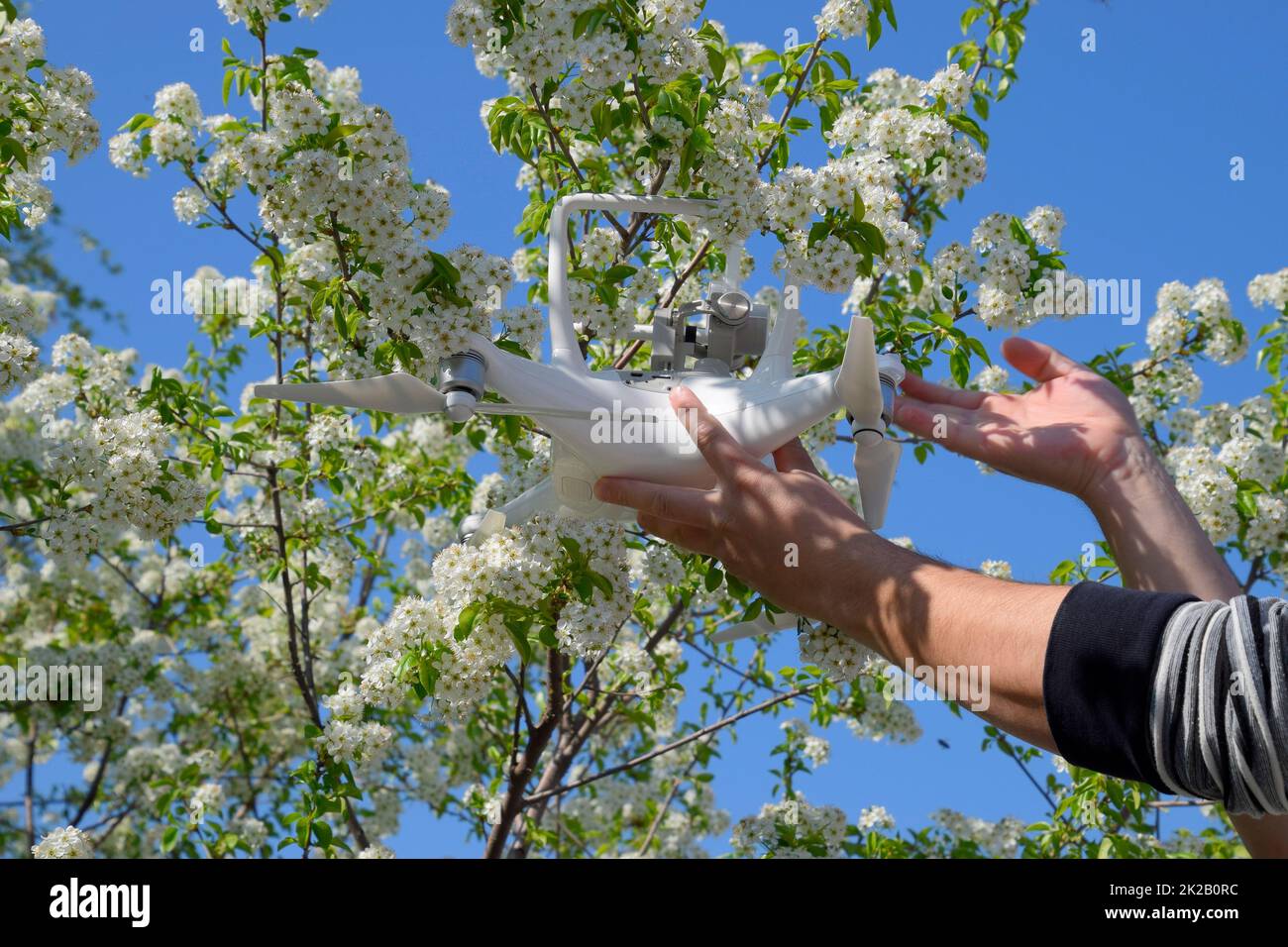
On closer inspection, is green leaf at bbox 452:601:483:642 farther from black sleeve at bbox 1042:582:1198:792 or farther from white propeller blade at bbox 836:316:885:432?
black sleeve at bbox 1042:582:1198:792

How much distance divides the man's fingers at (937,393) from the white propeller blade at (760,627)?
2.28ft

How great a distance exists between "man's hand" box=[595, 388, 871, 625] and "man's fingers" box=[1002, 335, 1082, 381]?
1.00 meters

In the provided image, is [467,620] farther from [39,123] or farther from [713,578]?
[39,123]

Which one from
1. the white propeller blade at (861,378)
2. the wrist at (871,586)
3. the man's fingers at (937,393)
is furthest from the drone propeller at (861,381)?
the wrist at (871,586)

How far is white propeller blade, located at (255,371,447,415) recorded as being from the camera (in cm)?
259

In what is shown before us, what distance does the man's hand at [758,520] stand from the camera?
6.06 ft

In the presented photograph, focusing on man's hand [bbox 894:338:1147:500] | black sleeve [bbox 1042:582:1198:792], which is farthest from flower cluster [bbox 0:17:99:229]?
black sleeve [bbox 1042:582:1198:792]

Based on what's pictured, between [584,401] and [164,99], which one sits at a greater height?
[164,99]

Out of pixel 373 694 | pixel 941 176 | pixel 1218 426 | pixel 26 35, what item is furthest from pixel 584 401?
pixel 1218 426

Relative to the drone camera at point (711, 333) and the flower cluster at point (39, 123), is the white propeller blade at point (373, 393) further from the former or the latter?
the flower cluster at point (39, 123)

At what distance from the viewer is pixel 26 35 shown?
4246 mm

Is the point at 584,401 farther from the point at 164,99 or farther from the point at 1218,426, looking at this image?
the point at 1218,426

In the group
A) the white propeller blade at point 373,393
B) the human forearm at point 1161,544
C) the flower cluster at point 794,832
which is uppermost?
the white propeller blade at point 373,393

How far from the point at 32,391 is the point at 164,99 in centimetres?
190
